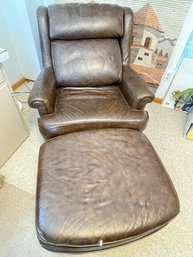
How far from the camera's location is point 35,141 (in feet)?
5.25

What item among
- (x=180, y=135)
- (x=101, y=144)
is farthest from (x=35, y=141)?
(x=180, y=135)

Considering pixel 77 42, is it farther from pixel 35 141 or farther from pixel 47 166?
pixel 47 166

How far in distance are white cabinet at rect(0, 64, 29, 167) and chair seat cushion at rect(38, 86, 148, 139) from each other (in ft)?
1.12

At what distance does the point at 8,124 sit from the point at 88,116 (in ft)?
2.11

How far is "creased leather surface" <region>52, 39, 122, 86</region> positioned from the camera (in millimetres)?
1415

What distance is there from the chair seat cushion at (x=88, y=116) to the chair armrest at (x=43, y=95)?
0.05 meters

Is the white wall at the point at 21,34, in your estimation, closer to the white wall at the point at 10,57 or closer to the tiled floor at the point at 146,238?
the white wall at the point at 10,57

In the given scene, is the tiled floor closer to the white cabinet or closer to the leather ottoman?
the white cabinet

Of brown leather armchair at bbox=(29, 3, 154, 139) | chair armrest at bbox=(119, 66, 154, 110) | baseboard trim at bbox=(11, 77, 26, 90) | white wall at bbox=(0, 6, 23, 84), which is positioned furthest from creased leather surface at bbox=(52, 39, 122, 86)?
baseboard trim at bbox=(11, 77, 26, 90)

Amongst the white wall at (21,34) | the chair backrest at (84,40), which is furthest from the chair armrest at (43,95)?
the white wall at (21,34)

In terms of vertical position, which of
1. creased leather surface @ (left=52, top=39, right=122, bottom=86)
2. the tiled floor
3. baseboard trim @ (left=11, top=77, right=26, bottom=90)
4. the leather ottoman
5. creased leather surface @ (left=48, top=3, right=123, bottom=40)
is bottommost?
the tiled floor

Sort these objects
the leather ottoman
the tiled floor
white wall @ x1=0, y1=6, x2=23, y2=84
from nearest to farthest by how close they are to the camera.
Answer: the leather ottoman, the tiled floor, white wall @ x1=0, y1=6, x2=23, y2=84

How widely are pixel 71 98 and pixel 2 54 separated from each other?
52 cm

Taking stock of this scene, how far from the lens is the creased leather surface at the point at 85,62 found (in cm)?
142
